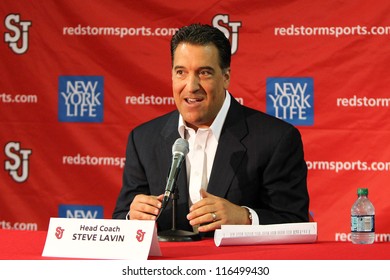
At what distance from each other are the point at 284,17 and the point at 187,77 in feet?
5.22

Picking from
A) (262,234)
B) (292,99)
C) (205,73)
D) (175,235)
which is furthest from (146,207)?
(292,99)

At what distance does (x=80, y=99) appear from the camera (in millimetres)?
4328

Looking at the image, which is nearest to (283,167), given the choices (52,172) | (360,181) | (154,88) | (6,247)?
(6,247)

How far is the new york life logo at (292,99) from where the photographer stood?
13.2 feet

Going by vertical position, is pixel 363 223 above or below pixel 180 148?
below

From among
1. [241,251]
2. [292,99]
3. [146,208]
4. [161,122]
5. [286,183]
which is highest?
[292,99]

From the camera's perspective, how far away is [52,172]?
4.31 m

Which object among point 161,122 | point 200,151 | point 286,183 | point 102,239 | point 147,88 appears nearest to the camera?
point 102,239

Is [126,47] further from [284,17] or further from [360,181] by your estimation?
[360,181]

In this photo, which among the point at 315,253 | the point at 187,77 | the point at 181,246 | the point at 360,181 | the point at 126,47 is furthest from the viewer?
the point at 126,47

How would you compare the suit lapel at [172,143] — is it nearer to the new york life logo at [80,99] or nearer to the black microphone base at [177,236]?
the black microphone base at [177,236]

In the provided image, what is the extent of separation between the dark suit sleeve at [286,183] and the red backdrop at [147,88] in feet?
4.51

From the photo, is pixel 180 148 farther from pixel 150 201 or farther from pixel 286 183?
pixel 286 183

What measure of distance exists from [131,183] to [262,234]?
0.84 meters
